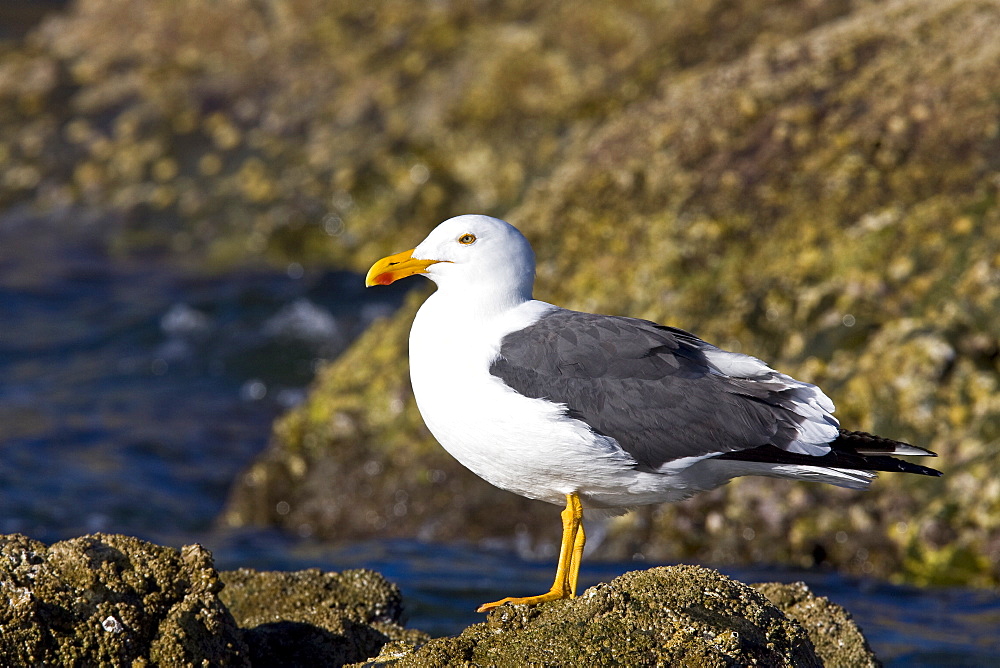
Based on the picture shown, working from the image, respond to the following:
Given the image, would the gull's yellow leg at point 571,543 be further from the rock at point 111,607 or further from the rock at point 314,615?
the rock at point 111,607

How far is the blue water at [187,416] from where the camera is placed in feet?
24.0

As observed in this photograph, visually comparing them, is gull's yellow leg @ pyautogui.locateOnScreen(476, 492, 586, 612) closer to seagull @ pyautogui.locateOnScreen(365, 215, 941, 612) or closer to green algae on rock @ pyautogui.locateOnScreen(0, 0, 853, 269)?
seagull @ pyautogui.locateOnScreen(365, 215, 941, 612)

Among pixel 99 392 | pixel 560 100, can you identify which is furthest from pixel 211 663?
pixel 560 100

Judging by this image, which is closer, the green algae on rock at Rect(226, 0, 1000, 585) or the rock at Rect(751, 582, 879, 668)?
the rock at Rect(751, 582, 879, 668)

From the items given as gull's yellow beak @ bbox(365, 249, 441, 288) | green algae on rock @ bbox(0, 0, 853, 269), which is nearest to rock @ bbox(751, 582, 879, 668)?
gull's yellow beak @ bbox(365, 249, 441, 288)

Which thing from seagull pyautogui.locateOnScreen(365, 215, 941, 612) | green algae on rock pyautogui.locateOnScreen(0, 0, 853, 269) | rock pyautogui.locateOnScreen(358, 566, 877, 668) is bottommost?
rock pyautogui.locateOnScreen(358, 566, 877, 668)

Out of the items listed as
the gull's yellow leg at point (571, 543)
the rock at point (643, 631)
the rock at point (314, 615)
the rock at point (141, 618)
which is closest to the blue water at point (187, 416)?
the rock at point (314, 615)

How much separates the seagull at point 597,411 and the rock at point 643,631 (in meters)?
0.59

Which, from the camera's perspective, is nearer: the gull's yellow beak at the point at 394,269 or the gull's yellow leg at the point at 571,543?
the gull's yellow leg at the point at 571,543

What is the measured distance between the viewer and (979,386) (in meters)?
7.62

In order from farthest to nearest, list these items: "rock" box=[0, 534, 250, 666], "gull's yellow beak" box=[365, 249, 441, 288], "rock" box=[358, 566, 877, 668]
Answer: "gull's yellow beak" box=[365, 249, 441, 288] → "rock" box=[0, 534, 250, 666] → "rock" box=[358, 566, 877, 668]

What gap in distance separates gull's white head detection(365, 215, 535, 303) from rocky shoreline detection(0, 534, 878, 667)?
1.59 meters

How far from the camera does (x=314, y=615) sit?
5.15 m

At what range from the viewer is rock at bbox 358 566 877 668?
3920mm
